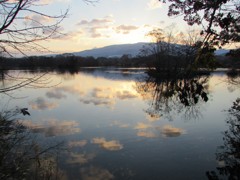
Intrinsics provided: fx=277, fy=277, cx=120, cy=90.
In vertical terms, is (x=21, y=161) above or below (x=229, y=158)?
above

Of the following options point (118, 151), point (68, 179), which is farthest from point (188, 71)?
point (118, 151)

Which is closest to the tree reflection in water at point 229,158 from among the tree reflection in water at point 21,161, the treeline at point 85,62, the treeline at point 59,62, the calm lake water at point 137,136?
the calm lake water at point 137,136

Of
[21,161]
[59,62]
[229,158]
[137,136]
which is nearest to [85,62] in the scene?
A: [59,62]

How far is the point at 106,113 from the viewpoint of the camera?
19.0 metres

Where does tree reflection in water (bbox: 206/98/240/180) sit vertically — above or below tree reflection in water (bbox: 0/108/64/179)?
below

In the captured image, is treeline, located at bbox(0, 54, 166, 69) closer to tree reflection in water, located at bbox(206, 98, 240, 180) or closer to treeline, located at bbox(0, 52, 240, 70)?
treeline, located at bbox(0, 52, 240, 70)

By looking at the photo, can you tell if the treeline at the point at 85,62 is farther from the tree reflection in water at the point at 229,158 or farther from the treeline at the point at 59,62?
the tree reflection in water at the point at 229,158

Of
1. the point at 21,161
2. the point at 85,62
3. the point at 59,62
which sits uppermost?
the point at 21,161

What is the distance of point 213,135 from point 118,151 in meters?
5.02

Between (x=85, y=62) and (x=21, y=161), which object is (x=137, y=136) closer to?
(x=21, y=161)

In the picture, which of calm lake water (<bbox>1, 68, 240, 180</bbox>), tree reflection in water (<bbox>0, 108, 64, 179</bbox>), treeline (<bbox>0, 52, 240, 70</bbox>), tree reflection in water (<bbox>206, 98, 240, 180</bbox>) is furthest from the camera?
calm lake water (<bbox>1, 68, 240, 180</bbox>)

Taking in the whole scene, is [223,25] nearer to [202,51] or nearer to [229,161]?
[202,51]

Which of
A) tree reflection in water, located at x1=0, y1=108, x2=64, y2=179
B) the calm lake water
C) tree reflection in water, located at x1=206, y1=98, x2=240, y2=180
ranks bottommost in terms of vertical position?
the calm lake water

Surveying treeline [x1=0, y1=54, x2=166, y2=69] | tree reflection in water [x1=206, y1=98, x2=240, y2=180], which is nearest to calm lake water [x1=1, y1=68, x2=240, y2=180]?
tree reflection in water [x1=206, y1=98, x2=240, y2=180]
